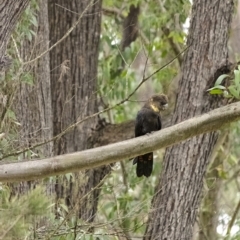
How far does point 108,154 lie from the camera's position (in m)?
3.20

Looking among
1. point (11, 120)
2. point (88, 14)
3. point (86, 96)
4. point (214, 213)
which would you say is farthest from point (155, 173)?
point (11, 120)

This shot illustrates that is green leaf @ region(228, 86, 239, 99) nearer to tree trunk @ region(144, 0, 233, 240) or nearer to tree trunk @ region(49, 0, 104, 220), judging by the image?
tree trunk @ region(144, 0, 233, 240)

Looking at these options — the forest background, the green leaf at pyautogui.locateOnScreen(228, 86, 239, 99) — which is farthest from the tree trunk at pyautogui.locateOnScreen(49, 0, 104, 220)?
the green leaf at pyautogui.locateOnScreen(228, 86, 239, 99)

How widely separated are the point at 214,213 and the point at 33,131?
279 centimetres

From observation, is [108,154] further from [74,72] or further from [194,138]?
[74,72]

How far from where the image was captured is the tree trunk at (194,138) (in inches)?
199

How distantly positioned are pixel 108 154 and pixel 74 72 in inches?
112

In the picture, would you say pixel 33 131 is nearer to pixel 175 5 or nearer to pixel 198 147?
pixel 198 147

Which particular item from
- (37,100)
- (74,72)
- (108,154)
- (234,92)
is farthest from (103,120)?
(108,154)

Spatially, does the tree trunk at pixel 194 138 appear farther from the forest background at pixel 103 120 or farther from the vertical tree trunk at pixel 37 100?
the vertical tree trunk at pixel 37 100

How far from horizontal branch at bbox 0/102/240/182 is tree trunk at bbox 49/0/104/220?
2.59 meters

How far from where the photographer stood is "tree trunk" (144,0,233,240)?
507cm

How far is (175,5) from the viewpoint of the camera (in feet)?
20.4

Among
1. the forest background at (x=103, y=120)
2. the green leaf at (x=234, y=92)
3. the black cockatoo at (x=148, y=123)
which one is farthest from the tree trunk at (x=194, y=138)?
the green leaf at (x=234, y=92)
